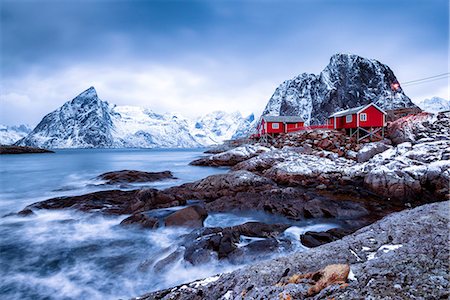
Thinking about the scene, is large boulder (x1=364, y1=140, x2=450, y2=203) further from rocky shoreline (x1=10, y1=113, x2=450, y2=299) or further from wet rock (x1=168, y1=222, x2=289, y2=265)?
wet rock (x1=168, y1=222, x2=289, y2=265)

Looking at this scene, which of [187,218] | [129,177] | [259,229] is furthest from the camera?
[129,177]

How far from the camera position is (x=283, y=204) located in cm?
1298

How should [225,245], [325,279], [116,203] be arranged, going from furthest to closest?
[116,203]
[225,245]
[325,279]

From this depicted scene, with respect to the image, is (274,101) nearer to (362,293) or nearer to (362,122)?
(362,122)

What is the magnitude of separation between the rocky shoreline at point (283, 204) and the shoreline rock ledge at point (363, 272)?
0.14ft

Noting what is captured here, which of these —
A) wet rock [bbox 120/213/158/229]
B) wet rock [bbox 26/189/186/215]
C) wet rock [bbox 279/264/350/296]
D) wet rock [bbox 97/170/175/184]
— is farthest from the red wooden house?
wet rock [bbox 279/264/350/296]

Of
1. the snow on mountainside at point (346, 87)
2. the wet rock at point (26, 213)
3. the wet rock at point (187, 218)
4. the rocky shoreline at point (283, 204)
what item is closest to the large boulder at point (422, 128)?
the rocky shoreline at point (283, 204)

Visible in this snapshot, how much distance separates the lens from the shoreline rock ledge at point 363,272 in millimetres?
3535

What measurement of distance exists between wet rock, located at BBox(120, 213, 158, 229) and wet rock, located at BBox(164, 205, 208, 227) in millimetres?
583

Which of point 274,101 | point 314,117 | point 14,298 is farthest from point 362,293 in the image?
point 274,101

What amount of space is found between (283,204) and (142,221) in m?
7.35

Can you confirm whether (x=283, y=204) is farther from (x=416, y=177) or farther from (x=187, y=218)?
(x=416, y=177)

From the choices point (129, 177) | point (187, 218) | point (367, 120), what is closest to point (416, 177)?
point (187, 218)

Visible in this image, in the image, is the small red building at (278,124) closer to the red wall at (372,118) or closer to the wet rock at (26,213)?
the red wall at (372,118)
